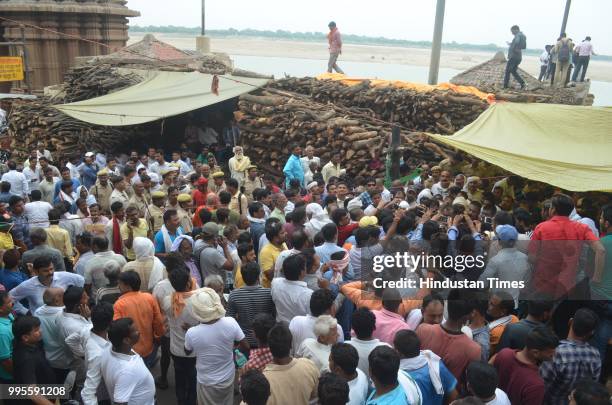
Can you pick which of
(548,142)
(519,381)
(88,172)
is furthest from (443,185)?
(88,172)

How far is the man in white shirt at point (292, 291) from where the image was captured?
4395mm

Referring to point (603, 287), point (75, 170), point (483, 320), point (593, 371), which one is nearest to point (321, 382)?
point (483, 320)

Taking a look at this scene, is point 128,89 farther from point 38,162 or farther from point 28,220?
point 28,220

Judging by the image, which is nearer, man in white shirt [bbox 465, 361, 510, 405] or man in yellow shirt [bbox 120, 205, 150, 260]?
man in white shirt [bbox 465, 361, 510, 405]

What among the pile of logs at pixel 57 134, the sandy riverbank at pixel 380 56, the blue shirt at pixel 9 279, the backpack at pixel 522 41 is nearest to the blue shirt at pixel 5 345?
the blue shirt at pixel 9 279

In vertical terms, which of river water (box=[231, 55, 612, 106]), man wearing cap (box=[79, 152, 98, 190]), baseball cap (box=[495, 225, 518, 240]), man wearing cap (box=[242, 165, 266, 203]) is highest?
baseball cap (box=[495, 225, 518, 240])

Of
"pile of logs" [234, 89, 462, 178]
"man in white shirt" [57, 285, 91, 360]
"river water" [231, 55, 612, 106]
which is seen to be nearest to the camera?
"man in white shirt" [57, 285, 91, 360]

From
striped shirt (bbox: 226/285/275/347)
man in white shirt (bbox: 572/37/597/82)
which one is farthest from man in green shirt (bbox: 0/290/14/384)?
man in white shirt (bbox: 572/37/597/82)

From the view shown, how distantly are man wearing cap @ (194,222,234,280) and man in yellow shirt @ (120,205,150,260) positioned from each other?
133cm

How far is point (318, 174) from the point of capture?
33.3ft

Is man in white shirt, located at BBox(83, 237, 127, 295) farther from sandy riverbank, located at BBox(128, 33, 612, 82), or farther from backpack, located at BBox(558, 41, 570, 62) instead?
sandy riverbank, located at BBox(128, 33, 612, 82)

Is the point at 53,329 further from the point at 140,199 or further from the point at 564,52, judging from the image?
the point at 564,52

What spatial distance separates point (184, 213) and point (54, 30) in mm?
15550

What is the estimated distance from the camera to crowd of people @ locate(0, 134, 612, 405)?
11.3 feet
